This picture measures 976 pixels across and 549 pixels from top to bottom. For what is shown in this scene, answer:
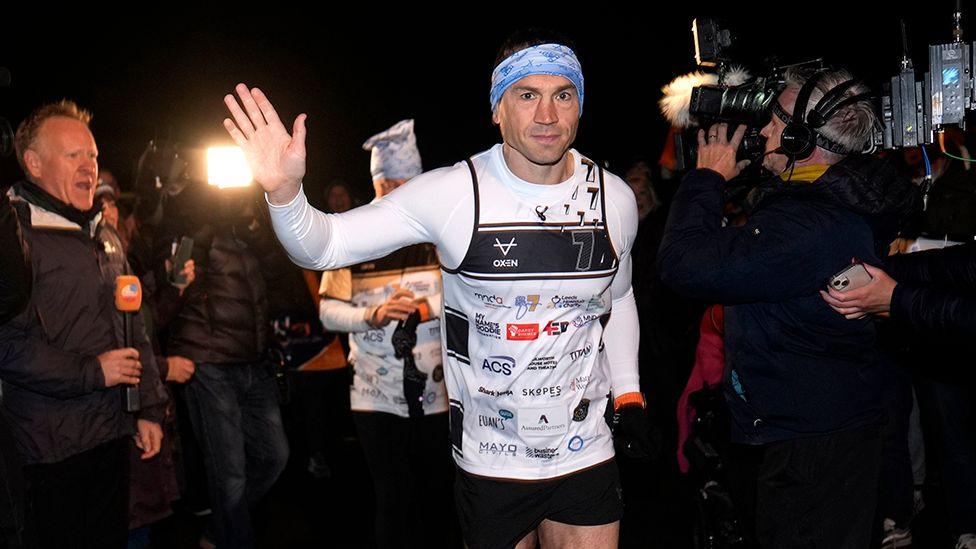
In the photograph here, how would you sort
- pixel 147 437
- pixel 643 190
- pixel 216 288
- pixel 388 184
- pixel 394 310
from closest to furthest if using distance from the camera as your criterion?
pixel 147 437, pixel 394 310, pixel 388 184, pixel 216 288, pixel 643 190

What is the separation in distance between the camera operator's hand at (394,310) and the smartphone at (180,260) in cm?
113

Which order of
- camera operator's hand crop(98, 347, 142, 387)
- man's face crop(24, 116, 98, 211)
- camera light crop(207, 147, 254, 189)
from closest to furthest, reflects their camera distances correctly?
camera operator's hand crop(98, 347, 142, 387) < man's face crop(24, 116, 98, 211) < camera light crop(207, 147, 254, 189)

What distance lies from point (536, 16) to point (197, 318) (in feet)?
18.8

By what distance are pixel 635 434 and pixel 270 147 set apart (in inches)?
63.1

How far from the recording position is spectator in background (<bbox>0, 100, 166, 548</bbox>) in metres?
3.27

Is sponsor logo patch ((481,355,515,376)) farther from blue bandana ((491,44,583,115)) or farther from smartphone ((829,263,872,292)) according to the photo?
smartphone ((829,263,872,292))

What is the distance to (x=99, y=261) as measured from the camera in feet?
11.8

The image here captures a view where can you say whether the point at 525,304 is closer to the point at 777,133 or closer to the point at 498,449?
the point at 498,449

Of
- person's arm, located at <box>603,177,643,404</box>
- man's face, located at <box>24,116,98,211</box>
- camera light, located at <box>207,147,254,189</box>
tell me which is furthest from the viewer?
camera light, located at <box>207,147,254,189</box>

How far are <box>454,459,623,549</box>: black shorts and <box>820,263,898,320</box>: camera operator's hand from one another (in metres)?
0.97

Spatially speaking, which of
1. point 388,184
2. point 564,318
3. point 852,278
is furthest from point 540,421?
point 388,184

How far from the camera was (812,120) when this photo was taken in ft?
9.62

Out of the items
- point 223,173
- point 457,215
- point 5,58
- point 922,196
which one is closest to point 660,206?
point 223,173

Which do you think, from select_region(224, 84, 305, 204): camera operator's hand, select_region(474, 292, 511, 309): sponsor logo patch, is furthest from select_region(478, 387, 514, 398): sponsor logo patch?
select_region(224, 84, 305, 204): camera operator's hand
